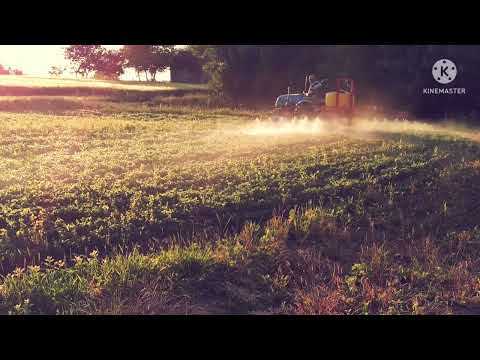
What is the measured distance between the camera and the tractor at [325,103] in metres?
12.9

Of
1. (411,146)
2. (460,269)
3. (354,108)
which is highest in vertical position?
(354,108)

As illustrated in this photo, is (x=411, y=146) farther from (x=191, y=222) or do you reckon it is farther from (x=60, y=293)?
(x=60, y=293)

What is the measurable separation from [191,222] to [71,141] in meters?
6.14

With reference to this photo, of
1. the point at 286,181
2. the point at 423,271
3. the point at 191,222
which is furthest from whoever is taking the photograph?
the point at 286,181

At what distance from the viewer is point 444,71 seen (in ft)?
29.2

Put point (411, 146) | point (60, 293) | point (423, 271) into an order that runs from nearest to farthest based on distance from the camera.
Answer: point (60, 293), point (423, 271), point (411, 146)

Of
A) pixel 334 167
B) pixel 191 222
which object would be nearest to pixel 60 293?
pixel 191 222

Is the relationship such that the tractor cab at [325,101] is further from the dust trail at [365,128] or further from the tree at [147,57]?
the tree at [147,57]

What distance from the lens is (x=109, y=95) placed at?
12.6 metres

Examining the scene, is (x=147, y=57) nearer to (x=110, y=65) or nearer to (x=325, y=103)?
(x=110, y=65)

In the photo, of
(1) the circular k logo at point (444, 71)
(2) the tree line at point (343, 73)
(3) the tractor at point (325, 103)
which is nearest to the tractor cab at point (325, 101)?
(3) the tractor at point (325, 103)

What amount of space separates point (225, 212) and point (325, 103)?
6.23m

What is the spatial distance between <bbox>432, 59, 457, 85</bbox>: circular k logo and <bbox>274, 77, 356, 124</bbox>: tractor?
358 cm

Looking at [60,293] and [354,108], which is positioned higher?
[354,108]
